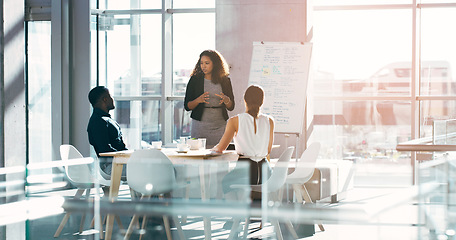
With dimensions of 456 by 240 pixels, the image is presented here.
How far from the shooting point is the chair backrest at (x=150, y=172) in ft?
12.2

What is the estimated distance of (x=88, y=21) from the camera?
764 cm

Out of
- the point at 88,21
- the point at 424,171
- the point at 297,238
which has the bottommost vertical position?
the point at 297,238

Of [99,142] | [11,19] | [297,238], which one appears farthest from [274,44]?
[297,238]

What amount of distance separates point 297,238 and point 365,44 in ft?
19.5

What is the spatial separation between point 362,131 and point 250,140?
14.0 ft

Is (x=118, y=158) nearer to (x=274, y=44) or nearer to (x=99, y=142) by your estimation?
(x=99, y=142)

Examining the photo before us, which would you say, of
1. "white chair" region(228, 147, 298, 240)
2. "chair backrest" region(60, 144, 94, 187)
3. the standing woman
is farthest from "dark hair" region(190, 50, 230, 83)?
"chair backrest" region(60, 144, 94, 187)

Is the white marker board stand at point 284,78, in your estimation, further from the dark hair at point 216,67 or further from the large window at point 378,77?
the large window at point 378,77

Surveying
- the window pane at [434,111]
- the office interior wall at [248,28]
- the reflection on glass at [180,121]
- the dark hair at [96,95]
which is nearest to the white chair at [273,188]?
the dark hair at [96,95]

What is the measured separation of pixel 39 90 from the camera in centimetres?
761

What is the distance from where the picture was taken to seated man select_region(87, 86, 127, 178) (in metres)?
4.58

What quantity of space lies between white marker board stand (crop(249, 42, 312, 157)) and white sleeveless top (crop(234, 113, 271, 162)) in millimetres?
1855

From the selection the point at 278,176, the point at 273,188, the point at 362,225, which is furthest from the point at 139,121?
the point at 362,225

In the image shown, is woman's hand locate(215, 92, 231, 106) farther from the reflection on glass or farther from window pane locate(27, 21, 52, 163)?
window pane locate(27, 21, 52, 163)
